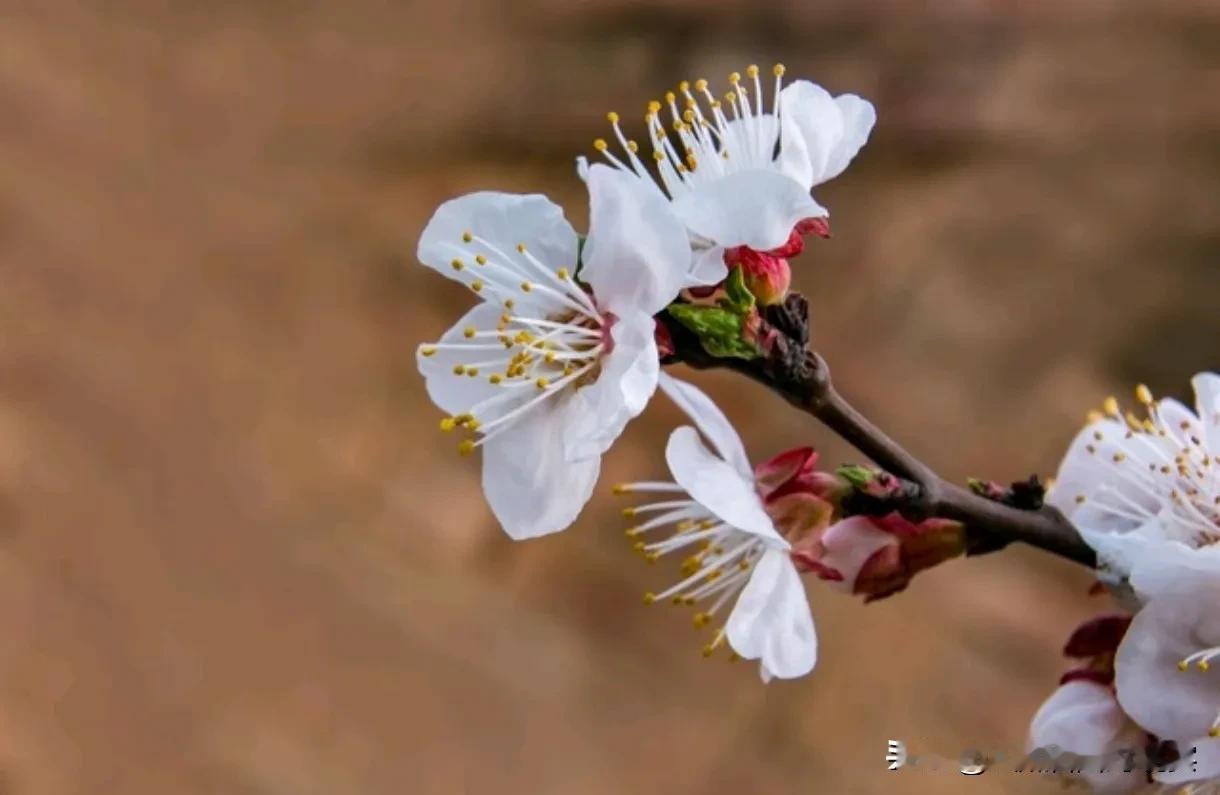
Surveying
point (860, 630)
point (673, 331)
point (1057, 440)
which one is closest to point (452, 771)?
point (860, 630)

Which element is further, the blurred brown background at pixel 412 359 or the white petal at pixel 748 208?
the blurred brown background at pixel 412 359

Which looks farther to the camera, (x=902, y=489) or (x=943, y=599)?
(x=943, y=599)

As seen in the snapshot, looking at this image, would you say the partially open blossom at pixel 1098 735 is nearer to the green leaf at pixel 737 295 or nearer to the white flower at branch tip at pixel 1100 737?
the white flower at branch tip at pixel 1100 737

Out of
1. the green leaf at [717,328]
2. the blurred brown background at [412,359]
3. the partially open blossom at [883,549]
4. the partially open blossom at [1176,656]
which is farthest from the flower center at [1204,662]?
the blurred brown background at [412,359]

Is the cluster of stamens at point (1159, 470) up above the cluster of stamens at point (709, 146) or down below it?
below

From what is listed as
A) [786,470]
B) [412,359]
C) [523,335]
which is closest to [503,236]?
[523,335]

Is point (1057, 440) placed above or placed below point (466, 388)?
below

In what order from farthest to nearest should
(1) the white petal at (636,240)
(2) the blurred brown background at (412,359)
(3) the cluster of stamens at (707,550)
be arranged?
(2) the blurred brown background at (412,359), (3) the cluster of stamens at (707,550), (1) the white petal at (636,240)

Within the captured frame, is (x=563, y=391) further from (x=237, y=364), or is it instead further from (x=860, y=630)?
(x=237, y=364)
